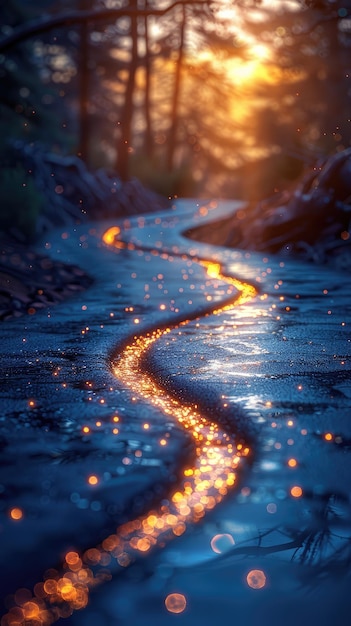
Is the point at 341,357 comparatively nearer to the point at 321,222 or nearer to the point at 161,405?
the point at 161,405

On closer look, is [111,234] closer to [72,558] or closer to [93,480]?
[93,480]

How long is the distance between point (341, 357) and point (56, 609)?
276 cm

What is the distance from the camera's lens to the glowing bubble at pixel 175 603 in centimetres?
158

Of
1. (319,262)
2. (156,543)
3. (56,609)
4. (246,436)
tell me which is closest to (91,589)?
(56,609)

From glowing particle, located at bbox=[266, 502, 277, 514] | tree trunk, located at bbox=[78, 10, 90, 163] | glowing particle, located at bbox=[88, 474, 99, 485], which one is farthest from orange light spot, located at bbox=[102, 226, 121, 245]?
glowing particle, located at bbox=[266, 502, 277, 514]

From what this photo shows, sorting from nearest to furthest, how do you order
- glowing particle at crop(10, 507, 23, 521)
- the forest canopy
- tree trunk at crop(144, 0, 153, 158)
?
glowing particle at crop(10, 507, 23, 521)
the forest canopy
tree trunk at crop(144, 0, 153, 158)

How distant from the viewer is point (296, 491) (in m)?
2.22

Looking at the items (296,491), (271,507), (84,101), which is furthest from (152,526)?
(84,101)

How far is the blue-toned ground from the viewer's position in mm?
1662

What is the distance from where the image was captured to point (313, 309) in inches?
231

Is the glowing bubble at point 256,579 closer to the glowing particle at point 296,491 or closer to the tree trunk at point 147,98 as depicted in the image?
the glowing particle at point 296,491

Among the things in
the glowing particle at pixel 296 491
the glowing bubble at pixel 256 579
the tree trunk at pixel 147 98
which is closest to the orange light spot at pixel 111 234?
the glowing particle at pixel 296 491

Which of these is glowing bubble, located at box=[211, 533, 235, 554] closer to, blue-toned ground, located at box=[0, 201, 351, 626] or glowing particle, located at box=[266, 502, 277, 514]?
blue-toned ground, located at box=[0, 201, 351, 626]

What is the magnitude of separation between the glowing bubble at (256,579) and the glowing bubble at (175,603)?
143 mm
